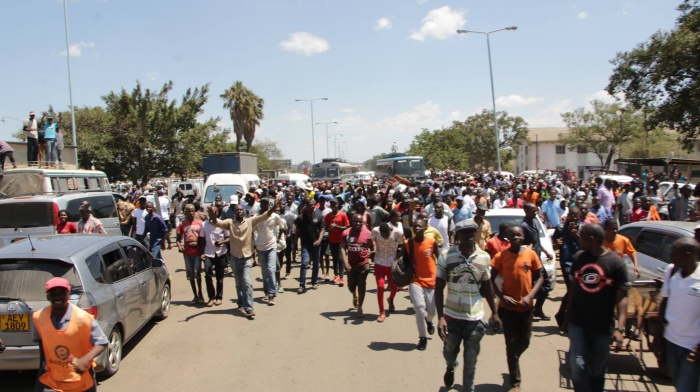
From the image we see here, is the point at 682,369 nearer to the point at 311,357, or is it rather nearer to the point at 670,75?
the point at 311,357

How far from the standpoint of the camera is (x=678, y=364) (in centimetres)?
379

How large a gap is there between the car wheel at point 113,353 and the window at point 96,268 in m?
0.60

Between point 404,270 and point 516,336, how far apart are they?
1.71 meters

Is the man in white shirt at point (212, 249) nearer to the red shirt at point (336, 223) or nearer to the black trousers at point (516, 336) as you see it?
the red shirt at point (336, 223)

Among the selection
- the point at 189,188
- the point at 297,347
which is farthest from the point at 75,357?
the point at 189,188

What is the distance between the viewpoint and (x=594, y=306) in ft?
13.3

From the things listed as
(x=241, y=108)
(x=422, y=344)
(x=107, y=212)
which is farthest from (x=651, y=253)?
(x=241, y=108)

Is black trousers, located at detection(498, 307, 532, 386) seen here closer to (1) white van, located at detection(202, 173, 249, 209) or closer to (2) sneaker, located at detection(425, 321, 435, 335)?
(2) sneaker, located at detection(425, 321, 435, 335)

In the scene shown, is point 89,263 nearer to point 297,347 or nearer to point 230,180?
point 297,347

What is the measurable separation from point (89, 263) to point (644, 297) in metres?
5.85

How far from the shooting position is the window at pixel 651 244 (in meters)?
6.75

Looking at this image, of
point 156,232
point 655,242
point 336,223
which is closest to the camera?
point 655,242

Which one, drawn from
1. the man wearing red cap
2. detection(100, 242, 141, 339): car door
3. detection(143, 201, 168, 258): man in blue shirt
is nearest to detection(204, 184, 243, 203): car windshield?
detection(143, 201, 168, 258): man in blue shirt

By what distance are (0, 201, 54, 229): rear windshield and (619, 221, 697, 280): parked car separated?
9.64 m
